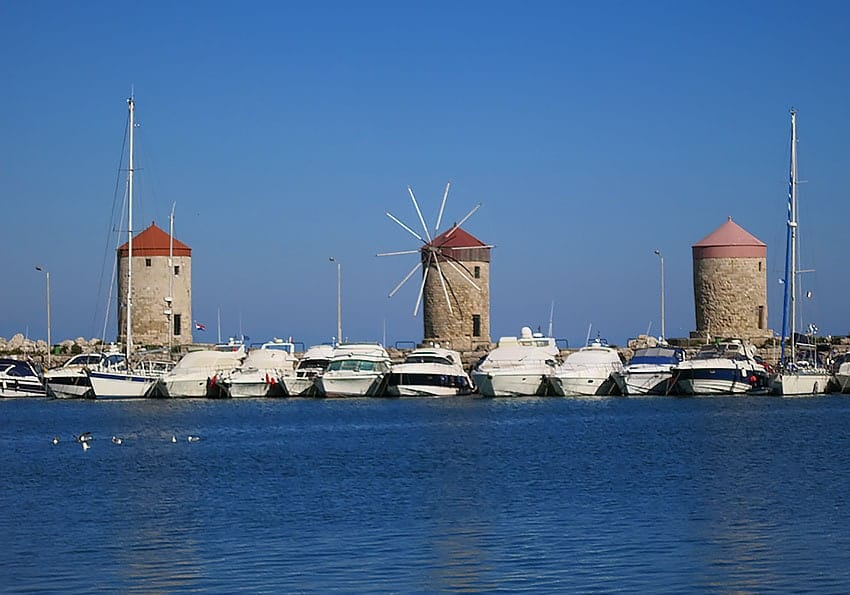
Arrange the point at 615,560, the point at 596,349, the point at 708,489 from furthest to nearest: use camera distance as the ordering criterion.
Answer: the point at 596,349 < the point at 708,489 < the point at 615,560

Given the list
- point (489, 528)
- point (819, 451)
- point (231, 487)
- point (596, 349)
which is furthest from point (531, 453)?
point (596, 349)

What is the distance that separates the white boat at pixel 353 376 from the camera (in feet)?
165

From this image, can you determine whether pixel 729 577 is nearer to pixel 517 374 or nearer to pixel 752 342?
pixel 517 374

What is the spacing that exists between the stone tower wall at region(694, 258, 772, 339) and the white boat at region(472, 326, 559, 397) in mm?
14164

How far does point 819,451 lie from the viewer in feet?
102

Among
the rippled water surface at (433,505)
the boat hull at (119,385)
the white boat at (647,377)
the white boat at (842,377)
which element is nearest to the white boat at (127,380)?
the boat hull at (119,385)

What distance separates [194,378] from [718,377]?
16.5m

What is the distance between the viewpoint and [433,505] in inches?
898

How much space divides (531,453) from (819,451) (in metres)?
5.70

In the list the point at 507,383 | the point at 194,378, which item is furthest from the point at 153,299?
the point at 507,383

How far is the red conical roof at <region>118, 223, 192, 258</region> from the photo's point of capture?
66188 mm

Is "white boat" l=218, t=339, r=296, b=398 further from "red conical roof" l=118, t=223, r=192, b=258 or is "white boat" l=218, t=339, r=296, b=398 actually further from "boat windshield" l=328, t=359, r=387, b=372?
"red conical roof" l=118, t=223, r=192, b=258

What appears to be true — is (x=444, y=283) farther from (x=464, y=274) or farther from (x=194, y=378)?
(x=194, y=378)

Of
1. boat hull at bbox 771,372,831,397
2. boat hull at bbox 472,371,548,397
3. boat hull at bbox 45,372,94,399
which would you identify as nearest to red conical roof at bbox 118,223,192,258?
boat hull at bbox 45,372,94,399
